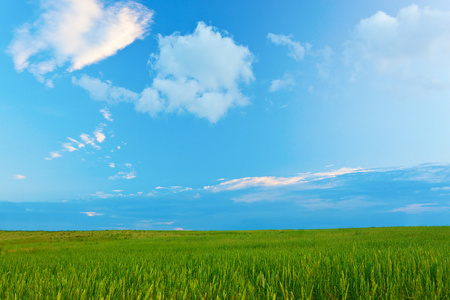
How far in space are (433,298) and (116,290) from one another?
12.8ft

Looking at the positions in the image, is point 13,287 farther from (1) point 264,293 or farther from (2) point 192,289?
(1) point 264,293

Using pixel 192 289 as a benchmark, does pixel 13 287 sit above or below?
below

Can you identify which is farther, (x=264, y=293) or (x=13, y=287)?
(x=13, y=287)

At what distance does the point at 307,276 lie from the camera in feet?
11.7

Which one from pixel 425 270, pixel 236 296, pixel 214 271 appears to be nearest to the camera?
pixel 236 296

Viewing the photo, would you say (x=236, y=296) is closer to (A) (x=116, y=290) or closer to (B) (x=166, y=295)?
(B) (x=166, y=295)

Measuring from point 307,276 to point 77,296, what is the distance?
112 inches

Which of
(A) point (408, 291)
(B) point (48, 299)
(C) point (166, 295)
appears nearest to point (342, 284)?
(A) point (408, 291)

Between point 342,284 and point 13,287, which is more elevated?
point 342,284

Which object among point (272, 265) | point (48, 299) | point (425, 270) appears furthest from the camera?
point (272, 265)

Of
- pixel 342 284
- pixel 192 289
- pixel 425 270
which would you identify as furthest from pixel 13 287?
pixel 425 270

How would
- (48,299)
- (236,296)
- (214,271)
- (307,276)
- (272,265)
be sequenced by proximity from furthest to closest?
(272,265) < (214,271) < (307,276) < (48,299) < (236,296)

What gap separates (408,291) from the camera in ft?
10.9

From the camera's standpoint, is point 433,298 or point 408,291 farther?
point 408,291
